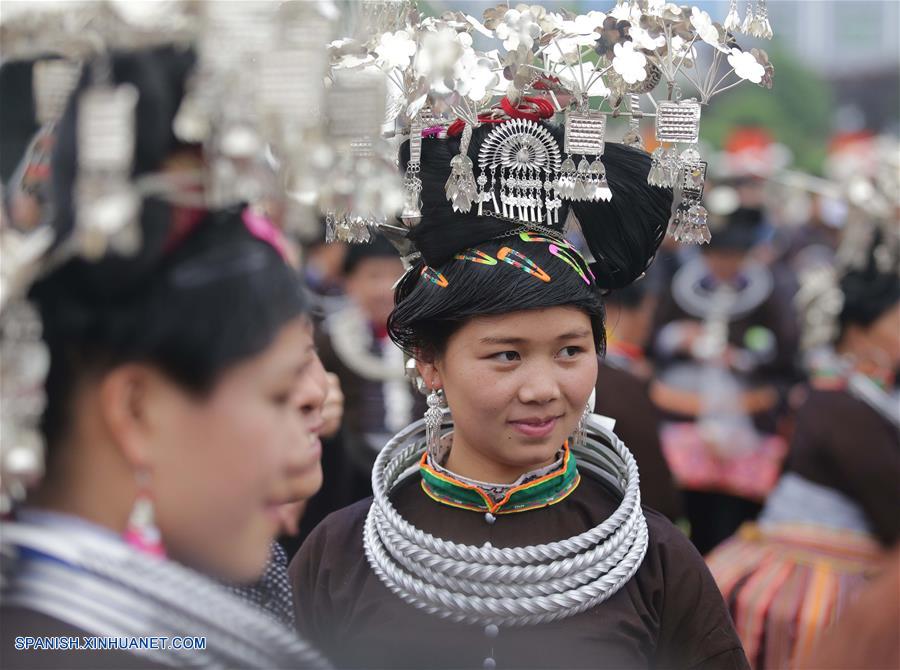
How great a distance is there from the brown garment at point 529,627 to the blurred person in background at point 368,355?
202 cm

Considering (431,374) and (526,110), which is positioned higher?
(526,110)

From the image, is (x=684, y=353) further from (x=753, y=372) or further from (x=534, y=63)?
(x=534, y=63)

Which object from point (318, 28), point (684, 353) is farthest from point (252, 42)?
point (684, 353)

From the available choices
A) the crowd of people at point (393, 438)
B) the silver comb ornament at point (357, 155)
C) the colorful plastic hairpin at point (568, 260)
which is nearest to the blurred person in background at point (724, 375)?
the crowd of people at point (393, 438)

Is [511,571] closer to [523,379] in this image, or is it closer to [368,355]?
[523,379]

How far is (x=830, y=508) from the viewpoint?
4391 millimetres

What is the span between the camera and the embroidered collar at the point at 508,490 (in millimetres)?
2391

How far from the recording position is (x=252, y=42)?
1.39m

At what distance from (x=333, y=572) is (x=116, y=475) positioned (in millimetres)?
1020

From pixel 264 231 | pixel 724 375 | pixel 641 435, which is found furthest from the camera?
pixel 724 375

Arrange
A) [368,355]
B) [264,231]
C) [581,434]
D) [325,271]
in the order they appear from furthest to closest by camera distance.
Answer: [325,271], [368,355], [581,434], [264,231]

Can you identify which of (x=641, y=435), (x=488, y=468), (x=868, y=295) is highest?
(x=488, y=468)

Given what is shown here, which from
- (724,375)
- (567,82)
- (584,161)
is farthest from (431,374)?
(724,375)

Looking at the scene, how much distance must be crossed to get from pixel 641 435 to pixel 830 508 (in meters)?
1.20
